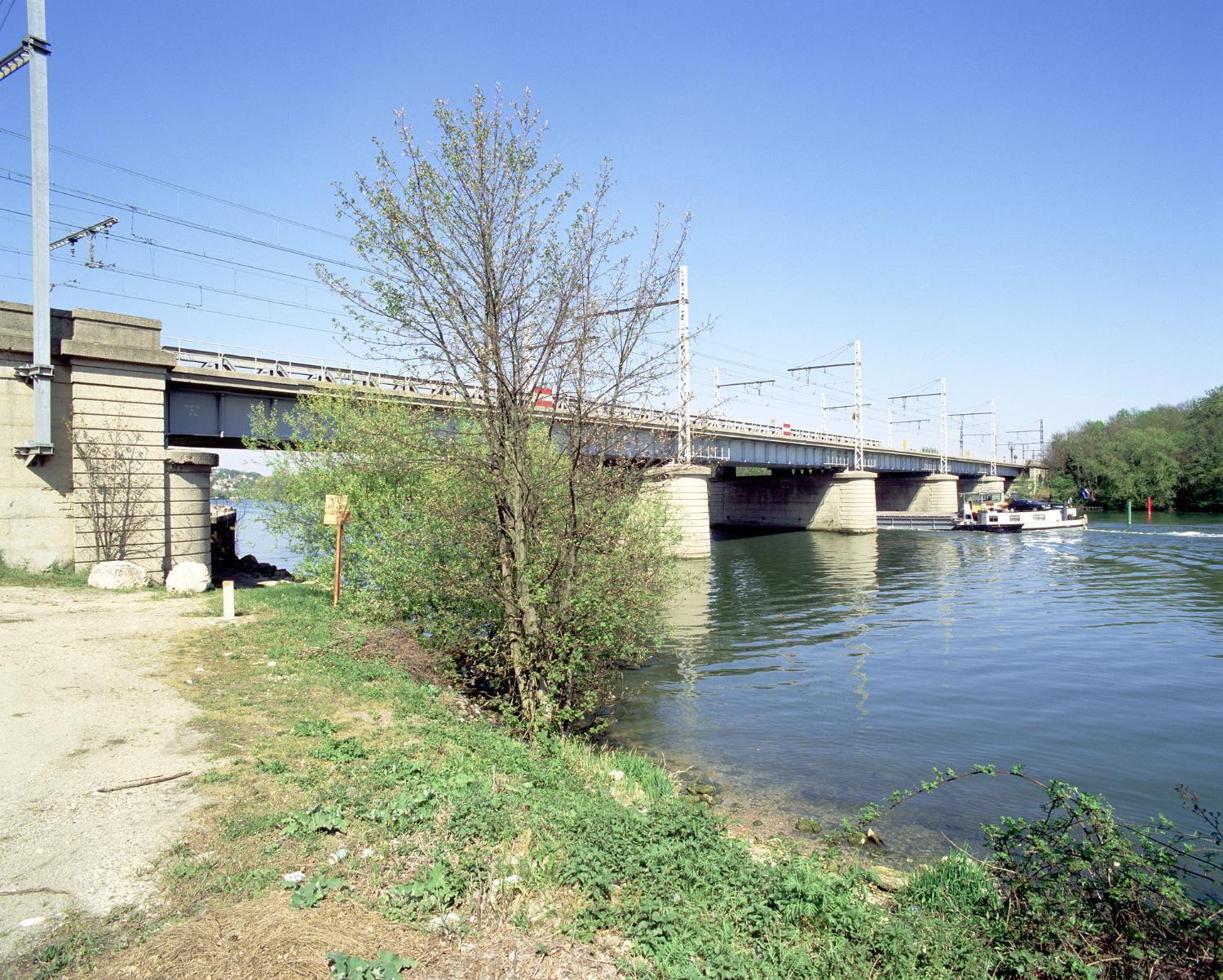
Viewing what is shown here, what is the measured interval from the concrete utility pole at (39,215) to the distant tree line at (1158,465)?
11878cm

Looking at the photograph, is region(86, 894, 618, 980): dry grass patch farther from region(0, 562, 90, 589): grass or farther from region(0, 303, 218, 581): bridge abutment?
region(0, 303, 218, 581): bridge abutment

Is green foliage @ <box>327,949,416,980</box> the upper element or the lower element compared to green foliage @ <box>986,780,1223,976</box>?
upper

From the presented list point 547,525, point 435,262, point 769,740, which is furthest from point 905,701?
point 435,262

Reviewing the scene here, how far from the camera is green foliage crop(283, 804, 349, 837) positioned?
6.89m

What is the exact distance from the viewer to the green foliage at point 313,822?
6.89 meters

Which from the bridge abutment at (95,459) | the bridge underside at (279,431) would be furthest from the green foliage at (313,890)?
the bridge abutment at (95,459)

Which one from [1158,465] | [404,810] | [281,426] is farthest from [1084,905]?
[1158,465]

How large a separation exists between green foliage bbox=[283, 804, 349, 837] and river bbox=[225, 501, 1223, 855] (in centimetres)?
644

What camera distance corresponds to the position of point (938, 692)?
59.4ft

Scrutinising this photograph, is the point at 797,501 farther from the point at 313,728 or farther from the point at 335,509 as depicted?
the point at 313,728

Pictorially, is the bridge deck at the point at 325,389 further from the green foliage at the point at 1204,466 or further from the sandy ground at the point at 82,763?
the green foliage at the point at 1204,466

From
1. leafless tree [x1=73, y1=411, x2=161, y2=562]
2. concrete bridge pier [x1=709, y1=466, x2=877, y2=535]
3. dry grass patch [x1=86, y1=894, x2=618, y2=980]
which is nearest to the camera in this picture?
Result: dry grass patch [x1=86, y1=894, x2=618, y2=980]

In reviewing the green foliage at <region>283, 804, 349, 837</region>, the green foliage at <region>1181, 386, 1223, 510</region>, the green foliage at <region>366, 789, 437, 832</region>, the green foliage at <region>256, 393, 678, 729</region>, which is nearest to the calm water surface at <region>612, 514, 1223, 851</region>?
the green foliage at <region>256, 393, 678, 729</region>

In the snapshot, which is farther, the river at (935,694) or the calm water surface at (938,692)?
the calm water surface at (938,692)
